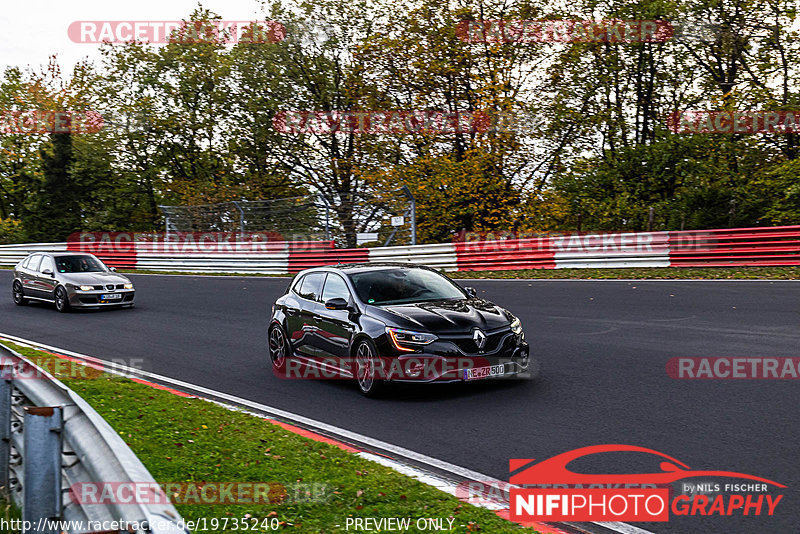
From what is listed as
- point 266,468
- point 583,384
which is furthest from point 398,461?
point 583,384

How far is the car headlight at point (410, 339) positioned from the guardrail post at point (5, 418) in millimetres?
4435

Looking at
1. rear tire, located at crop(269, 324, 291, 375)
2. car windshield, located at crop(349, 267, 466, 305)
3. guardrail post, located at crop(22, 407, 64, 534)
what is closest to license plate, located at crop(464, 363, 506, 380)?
car windshield, located at crop(349, 267, 466, 305)

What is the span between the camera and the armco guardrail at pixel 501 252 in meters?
19.2

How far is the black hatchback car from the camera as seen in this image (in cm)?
853

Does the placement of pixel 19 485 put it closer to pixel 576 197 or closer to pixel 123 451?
pixel 123 451

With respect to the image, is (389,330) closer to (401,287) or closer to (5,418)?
(401,287)

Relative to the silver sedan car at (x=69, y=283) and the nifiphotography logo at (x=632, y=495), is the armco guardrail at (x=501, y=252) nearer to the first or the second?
the silver sedan car at (x=69, y=283)

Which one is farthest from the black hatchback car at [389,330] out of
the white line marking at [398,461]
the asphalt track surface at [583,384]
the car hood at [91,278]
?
the car hood at [91,278]

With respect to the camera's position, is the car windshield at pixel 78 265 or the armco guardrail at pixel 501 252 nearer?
the armco guardrail at pixel 501 252

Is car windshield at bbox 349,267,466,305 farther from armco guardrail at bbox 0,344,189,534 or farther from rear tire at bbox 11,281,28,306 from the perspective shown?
rear tire at bbox 11,281,28,306

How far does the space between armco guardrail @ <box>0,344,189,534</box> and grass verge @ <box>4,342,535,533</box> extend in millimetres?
1266

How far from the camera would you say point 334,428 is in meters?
7.66

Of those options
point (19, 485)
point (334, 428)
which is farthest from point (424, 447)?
point (19, 485)

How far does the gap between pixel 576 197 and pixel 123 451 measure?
29536 millimetres
